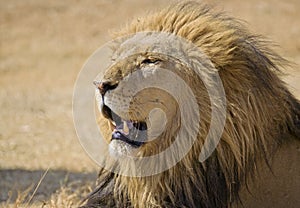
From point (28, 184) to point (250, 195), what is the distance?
2.88 m

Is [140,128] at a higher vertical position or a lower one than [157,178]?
higher

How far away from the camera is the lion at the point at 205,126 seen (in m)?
3.62

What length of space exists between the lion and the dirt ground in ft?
1.73

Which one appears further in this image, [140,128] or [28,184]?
[28,184]

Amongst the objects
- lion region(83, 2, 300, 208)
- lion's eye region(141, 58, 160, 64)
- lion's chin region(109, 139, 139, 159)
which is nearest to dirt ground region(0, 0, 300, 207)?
lion region(83, 2, 300, 208)

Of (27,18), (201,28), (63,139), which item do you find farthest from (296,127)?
(27,18)

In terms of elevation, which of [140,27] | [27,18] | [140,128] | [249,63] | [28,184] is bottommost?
[28,184]

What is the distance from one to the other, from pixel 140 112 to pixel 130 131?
0.34ft

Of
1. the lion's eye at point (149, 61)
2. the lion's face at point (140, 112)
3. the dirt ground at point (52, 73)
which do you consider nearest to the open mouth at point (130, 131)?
the lion's face at point (140, 112)

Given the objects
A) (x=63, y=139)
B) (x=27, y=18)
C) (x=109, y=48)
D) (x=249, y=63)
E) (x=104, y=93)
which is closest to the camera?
(x=104, y=93)

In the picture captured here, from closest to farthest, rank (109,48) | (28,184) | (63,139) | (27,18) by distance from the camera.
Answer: (109,48) → (28,184) → (63,139) → (27,18)

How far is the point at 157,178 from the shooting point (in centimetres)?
368

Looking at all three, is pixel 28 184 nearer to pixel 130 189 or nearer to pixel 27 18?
pixel 130 189

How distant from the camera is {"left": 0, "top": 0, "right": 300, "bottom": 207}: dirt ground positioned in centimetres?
629
